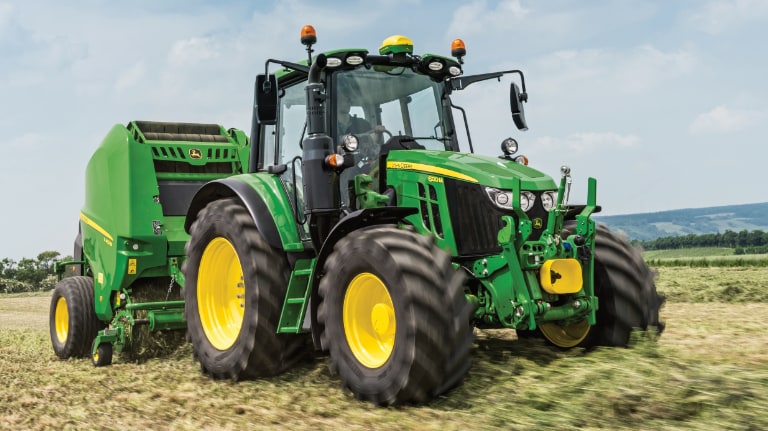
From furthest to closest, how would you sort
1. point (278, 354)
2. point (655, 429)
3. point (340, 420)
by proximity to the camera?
1. point (278, 354)
2. point (340, 420)
3. point (655, 429)

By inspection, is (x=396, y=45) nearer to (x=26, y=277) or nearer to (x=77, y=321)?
(x=77, y=321)

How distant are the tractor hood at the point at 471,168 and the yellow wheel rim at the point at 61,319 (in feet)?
16.1

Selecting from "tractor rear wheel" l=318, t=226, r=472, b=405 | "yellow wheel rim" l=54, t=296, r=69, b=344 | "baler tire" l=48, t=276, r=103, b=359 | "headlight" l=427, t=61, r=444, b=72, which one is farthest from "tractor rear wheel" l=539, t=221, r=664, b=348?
"yellow wheel rim" l=54, t=296, r=69, b=344

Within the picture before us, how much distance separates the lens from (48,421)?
500cm

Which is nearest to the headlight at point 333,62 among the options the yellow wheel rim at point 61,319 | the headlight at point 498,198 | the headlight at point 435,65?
the headlight at point 435,65

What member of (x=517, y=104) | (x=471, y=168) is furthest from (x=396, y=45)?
(x=471, y=168)

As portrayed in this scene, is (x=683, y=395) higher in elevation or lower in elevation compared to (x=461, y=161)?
lower

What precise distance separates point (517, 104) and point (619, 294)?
70.7 inches

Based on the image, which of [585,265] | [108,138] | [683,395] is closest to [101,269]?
[108,138]

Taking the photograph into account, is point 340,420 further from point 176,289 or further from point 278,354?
point 176,289

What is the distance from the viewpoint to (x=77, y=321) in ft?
27.1

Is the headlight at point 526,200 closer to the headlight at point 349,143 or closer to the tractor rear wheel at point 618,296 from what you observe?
the tractor rear wheel at point 618,296

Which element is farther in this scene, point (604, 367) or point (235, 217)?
point (235, 217)

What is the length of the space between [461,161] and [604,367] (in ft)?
5.66
